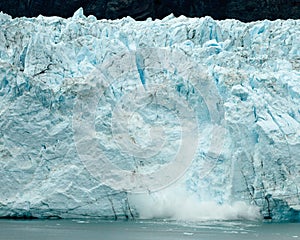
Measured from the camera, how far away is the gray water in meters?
11.1

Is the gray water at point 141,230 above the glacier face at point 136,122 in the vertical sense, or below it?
below

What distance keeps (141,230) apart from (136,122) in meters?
2.37

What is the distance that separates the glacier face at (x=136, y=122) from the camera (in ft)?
41.8

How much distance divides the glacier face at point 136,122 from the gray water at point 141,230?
1.17 feet

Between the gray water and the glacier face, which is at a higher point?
the glacier face

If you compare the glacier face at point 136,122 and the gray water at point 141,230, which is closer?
the gray water at point 141,230

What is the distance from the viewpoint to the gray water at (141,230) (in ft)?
36.5

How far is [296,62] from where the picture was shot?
14.6m

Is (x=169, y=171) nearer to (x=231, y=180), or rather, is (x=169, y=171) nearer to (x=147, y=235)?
(x=231, y=180)

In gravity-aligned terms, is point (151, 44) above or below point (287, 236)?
above

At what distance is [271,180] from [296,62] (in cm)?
269

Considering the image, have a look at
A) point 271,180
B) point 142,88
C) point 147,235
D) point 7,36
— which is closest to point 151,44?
point 142,88

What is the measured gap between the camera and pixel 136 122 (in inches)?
536

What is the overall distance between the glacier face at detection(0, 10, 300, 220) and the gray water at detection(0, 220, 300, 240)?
1.17 ft
